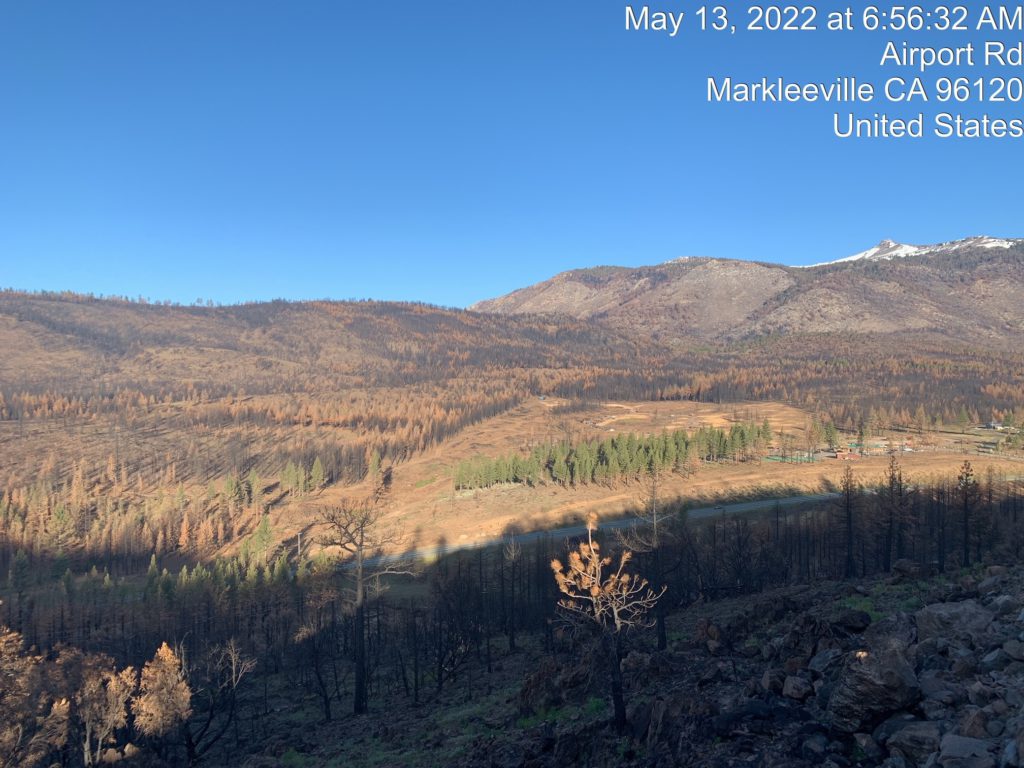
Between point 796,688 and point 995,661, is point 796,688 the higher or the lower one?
the lower one

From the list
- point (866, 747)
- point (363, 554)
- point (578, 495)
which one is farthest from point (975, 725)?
point (578, 495)

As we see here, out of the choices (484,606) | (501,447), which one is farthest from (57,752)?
(501,447)

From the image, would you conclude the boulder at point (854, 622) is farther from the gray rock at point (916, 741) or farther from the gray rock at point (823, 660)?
the gray rock at point (916, 741)

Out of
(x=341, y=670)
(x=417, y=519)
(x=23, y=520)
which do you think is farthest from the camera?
(x=23, y=520)

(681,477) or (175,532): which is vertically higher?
(681,477)

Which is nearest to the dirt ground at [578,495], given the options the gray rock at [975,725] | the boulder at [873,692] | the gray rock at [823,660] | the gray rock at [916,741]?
the gray rock at [823,660]

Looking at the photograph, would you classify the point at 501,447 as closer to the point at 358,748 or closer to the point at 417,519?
the point at 417,519

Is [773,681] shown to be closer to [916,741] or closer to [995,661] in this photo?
[995,661]
